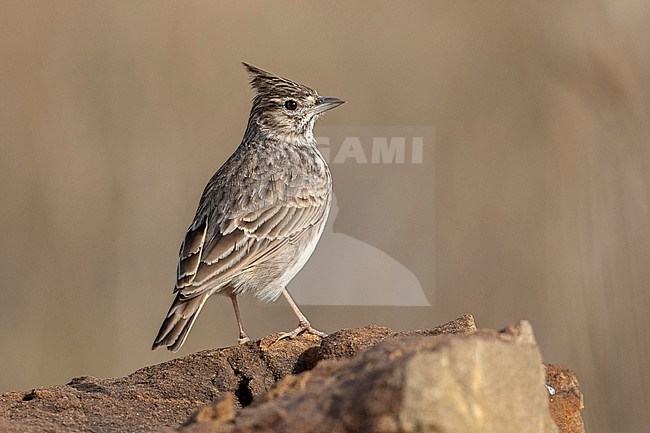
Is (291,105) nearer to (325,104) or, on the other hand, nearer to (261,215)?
(325,104)

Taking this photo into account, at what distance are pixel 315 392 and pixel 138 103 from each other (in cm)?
634

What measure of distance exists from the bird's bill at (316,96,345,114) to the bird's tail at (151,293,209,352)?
5.22 ft

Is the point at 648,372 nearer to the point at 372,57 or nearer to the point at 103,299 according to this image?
the point at 372,57

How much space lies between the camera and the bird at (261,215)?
559 cm

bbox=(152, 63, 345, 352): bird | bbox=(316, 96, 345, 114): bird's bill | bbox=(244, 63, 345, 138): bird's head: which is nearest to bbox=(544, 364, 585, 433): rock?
bbox=(152, 63, 345, 352): bird

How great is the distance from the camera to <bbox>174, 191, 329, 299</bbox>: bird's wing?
5.58 meters

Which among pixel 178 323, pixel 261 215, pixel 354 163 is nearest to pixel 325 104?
pixel 261 215

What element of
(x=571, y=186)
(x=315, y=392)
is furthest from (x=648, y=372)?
(x=315, y=392)

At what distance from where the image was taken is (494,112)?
27.5 feet

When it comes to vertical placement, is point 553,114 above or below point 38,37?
below

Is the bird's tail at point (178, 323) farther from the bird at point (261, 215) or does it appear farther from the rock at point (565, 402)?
the rock at point (565, 402)

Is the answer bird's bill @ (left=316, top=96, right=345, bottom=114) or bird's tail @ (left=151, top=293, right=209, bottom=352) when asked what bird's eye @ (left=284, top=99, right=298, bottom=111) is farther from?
bird's tail @ (left=151, top=293, right=209, bottom=352)

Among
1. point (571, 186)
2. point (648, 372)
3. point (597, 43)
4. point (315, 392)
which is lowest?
point (648, 372)

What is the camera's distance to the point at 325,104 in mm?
6660
